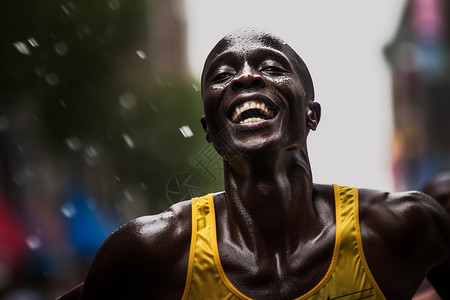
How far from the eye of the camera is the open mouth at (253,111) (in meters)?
3.77

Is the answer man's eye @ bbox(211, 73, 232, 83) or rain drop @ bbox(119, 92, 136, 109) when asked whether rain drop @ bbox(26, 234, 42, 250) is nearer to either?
rain drop @ bbox(119, 92, 136, 109)

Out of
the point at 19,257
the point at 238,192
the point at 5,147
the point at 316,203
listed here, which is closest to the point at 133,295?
the point at 238,192

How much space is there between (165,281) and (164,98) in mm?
8676

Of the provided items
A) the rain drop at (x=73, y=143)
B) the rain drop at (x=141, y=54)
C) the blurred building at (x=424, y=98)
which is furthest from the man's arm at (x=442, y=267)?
the blurred building at (x=424, y=98)

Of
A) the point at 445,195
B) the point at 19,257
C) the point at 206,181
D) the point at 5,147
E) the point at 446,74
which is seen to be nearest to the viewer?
the point at 206,181

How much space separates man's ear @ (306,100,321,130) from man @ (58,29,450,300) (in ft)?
0.32

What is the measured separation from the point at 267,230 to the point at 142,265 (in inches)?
24.3

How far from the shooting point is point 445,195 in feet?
19.6

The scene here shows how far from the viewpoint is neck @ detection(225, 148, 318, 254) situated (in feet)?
12.6

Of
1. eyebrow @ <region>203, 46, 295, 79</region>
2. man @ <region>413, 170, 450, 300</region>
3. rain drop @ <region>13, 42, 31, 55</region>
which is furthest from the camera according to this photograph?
rain drop @ <region>13, 42, 31, 55</region>

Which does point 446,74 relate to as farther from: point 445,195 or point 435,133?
point 445,195

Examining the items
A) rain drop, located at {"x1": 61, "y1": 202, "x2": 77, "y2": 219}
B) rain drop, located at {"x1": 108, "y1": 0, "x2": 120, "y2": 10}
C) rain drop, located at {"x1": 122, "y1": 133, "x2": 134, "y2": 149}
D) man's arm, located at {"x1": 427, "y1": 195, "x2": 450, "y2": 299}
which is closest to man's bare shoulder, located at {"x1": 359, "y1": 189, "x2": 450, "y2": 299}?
man's arm, located at {"x1": 427, "y1": 195, "x2": 450, "y2": 299}

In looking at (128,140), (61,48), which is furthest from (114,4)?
(128,140)

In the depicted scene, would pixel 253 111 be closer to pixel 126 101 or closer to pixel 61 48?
pixel 61 48
